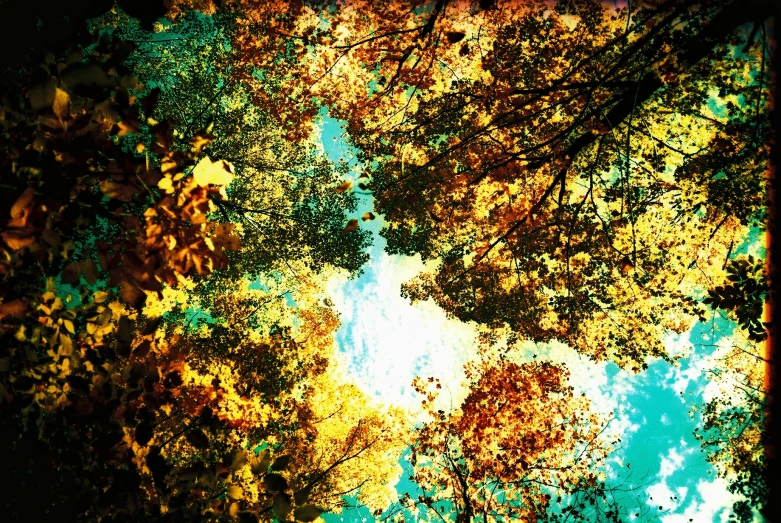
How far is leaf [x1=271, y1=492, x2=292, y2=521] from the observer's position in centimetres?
163

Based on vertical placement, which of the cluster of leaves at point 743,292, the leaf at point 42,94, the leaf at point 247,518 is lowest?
the leaf at point 247,518

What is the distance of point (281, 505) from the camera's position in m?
1.66

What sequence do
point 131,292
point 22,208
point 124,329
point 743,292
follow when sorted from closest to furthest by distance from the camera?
point 22,208 < point 131,292 < point 124,329 < point 743,292

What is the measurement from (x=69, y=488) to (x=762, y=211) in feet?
38.6

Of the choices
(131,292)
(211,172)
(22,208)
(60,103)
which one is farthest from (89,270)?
(211,172)

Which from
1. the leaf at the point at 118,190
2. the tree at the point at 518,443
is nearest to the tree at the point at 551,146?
the tree at the point at 518,443

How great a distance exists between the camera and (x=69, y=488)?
8.82 feet

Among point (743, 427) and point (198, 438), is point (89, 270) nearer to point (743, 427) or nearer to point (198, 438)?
point (198, 438)

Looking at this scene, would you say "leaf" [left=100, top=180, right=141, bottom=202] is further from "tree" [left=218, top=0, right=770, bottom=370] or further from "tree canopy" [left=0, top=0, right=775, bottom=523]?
"tree" [left=218, top=0, right=770, bottom=370]

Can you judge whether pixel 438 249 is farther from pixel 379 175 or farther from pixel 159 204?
pixel 159 204

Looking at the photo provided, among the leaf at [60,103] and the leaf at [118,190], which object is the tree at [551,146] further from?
the leaf at [60,103]

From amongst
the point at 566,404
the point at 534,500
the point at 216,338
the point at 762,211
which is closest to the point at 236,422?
the point at 216,338

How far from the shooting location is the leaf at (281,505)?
1631 millimetres

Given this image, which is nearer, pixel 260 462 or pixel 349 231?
pixel 260 462
